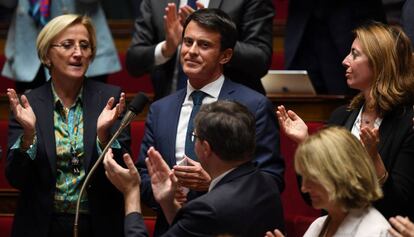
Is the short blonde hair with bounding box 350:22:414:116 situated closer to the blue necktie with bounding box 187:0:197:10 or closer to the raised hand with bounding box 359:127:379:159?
the raised hand with bounding box 359:127:379:159

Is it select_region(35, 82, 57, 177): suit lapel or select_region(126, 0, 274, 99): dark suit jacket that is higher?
select_region(126, 0, 274, 99): dark suit jacket

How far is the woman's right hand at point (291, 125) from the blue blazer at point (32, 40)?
1.08m

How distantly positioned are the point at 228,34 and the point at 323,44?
0.74 metres

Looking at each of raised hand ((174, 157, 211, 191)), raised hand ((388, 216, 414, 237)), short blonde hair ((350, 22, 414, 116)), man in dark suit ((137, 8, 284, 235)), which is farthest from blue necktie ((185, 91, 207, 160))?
raised hand ((388, 216, 414, 237))

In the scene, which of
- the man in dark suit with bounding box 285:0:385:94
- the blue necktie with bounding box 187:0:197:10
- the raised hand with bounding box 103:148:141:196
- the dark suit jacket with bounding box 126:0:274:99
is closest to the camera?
the raised hand with bounding box 103:148:141:196

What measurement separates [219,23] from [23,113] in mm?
590

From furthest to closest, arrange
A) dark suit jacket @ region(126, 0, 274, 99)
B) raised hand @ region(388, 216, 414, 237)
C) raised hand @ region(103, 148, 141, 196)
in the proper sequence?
dark suit jacket @ region(126, 0, 274, 99) → raised hand @ region(103, 148, 141, 196) → raised hand @ region(388, 216, 414, 237)

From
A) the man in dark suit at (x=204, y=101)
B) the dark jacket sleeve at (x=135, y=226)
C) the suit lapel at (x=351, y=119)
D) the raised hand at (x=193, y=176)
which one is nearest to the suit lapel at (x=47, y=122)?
the man in dark suit at (x=204, y=101)

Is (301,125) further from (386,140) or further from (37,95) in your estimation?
(37,95)

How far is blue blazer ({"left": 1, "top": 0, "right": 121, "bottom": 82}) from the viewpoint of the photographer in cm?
358

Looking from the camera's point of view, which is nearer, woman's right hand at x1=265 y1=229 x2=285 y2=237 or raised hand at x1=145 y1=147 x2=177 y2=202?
woman's right hand at x1=265 y1=229 x2=285 y2=237

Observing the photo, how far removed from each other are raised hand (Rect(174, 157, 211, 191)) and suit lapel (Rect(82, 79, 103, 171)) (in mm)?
389

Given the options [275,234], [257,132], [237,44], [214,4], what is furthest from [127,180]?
[214,4]

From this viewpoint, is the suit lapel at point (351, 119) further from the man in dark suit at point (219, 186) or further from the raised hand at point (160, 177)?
the raised hand at point (160, 177)
